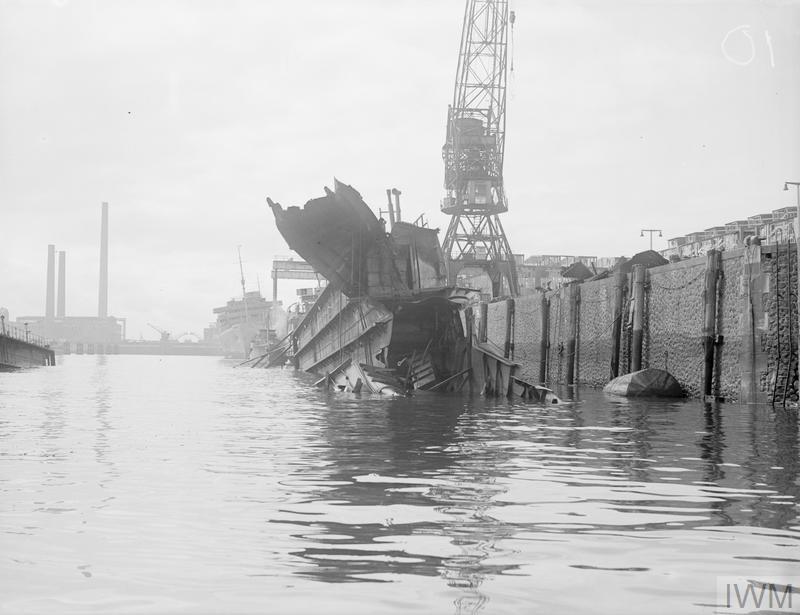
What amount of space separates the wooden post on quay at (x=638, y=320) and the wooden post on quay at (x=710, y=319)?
15.4 ft

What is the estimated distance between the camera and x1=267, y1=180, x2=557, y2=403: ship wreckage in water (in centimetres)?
2852

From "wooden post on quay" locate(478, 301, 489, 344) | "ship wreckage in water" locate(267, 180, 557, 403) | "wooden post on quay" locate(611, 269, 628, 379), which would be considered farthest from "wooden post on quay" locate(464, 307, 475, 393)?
"wooden post on quay" locate(478, 301, 489, 344)

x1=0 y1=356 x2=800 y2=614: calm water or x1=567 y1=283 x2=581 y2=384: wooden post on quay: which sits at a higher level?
x1=567 y1=283 x2=581 y2=384: wooden post on quay

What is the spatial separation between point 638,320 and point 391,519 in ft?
78.6

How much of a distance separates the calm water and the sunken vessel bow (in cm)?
1280

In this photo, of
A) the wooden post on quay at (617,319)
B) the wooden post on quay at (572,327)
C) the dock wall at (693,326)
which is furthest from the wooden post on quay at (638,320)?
the wooden post on quay at (572,327)

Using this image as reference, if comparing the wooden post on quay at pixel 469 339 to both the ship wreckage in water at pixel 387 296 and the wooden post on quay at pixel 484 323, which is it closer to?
the ship wreckage in water at pixel 387 296

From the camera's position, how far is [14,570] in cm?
585

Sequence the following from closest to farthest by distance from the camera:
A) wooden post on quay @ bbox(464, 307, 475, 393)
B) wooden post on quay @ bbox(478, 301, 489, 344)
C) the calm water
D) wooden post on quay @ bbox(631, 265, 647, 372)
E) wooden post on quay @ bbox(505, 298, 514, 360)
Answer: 1. the calm water
2. wooden post on quay @ bbox(464, 307, 475, 393)
3. wooden post on quay @ bbox(631, 265, 647, 372)
4. wooden post on quay @ bbox(505, 298, 514, 360)
5. wooden post on quay @ bbox(478, 301, 489, 344)

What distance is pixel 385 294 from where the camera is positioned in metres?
29.5

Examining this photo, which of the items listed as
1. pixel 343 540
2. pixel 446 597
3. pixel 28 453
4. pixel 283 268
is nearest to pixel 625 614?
pixel 446 597

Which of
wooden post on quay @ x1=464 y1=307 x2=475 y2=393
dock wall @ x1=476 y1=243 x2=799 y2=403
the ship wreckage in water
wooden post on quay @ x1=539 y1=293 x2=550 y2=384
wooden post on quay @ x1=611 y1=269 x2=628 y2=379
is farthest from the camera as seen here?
wooden post on quay @ x1=539 y1=293 x2=550 y2=384

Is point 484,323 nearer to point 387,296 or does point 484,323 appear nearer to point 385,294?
point 385,294

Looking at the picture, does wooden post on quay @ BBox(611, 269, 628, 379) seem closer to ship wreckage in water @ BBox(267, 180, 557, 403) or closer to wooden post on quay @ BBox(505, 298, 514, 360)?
ship wreckage in water @ BBox(267, 180, 557, 403)
